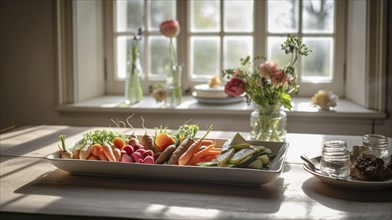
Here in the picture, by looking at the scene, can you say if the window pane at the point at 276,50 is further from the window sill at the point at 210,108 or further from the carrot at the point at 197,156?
the carrot at the point at 197,156

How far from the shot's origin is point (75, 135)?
8.73ft

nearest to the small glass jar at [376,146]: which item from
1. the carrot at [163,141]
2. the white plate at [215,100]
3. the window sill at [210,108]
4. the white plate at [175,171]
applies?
the white plate at [175,171]

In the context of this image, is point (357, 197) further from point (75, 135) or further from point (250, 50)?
point (250, 50)

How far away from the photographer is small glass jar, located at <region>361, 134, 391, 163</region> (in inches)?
77.2

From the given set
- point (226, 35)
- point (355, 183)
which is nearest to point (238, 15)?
point (226, 35)

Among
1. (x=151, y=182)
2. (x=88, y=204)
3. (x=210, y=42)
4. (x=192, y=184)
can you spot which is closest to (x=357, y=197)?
(x=192, y=184)

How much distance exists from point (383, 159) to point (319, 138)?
60cm

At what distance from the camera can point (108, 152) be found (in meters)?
1.98

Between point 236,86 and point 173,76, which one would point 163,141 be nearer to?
point 236,86

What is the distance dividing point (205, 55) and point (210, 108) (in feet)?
1.62

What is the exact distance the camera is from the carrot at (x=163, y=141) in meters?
2.11

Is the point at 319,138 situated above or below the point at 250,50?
below

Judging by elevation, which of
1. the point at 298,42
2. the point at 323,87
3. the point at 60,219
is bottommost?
the point at 60,219

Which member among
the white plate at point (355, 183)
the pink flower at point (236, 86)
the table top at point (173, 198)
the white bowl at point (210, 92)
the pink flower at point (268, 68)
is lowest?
the table top at point (173, 198)
